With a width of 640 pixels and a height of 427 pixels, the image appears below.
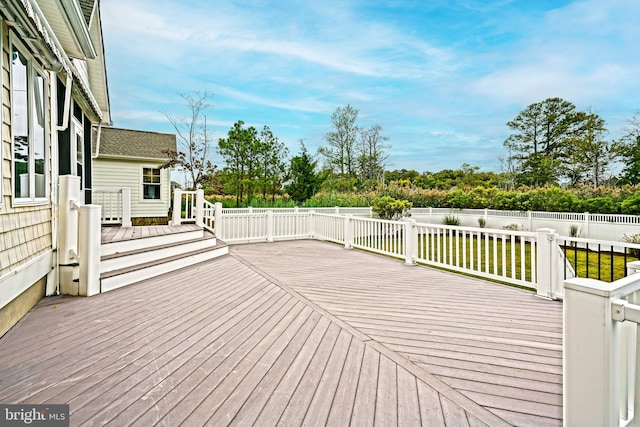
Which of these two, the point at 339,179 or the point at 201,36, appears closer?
the point at 201,36

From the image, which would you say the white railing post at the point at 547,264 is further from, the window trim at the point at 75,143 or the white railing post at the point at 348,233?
the window trim at the point at 75,143

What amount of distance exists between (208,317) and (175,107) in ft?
40.2

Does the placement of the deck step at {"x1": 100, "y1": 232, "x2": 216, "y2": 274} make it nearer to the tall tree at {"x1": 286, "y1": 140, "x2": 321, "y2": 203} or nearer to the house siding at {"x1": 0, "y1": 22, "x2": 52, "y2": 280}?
the house siding at {"x1": 0, "y1": 22, "x2": 52, "y2": 280}

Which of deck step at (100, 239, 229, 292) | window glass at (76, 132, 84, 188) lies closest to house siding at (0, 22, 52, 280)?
deck step at (100, 239, 229, 292)

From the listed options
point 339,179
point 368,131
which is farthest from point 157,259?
point 368,131

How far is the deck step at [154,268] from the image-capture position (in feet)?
13.5

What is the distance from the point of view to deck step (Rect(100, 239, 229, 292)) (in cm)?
412

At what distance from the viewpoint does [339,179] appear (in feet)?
74.6

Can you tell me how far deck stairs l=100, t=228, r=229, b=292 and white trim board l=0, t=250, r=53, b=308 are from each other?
0.61 meters

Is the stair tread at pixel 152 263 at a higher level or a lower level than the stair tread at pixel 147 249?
lower

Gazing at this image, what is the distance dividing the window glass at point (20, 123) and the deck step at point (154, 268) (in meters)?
1.43

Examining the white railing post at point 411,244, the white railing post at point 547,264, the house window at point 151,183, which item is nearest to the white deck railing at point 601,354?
the white railing post at point 547,264

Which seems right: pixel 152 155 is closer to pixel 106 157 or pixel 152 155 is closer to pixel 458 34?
pixel 106 157

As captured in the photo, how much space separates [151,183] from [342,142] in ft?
44.5
